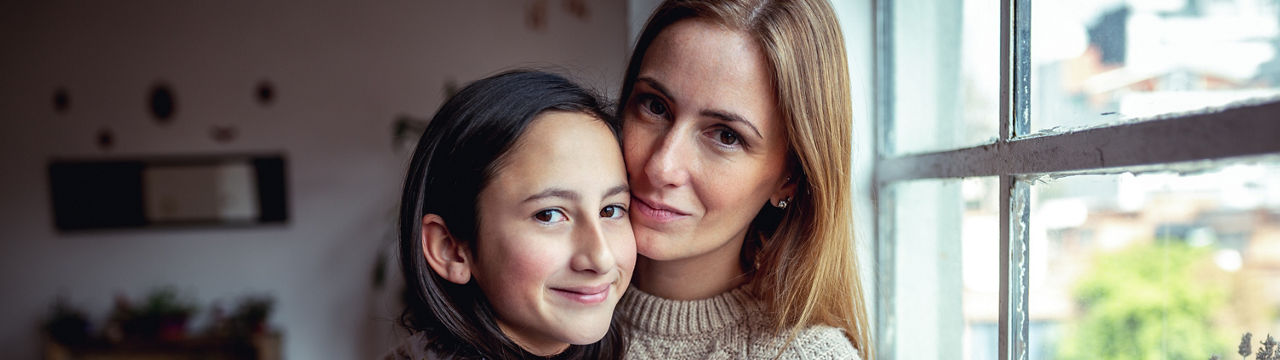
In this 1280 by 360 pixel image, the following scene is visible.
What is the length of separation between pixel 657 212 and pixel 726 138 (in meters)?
0.12

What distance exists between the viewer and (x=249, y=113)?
4.34 meters

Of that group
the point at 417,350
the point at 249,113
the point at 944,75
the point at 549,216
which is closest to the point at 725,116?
the point at 549,216

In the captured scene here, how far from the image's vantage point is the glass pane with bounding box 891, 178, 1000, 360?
91 centimetres

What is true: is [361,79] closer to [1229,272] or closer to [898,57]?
[898,57]

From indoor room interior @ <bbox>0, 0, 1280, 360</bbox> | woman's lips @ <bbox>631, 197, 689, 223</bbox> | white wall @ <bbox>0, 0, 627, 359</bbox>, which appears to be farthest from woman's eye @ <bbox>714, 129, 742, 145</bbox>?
white wall @ <bbox>0, 0, 627, 359</bbox>

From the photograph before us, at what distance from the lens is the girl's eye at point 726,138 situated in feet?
3.16

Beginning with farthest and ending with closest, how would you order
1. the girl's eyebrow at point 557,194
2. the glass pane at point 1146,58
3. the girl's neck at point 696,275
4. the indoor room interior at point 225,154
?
the indoor room interior at point 225,154 → the girl's neck at point 696,275 → the girl's eyebrow at point 557,194 → the glass pane at point 1146,58

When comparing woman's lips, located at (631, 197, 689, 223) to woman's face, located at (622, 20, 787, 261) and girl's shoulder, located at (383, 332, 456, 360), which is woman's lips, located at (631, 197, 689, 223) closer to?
woman's face, located at (622, 20, 787, 261)

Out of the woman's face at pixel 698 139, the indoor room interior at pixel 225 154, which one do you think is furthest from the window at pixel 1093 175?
the indoor room interior at pixel 225 154

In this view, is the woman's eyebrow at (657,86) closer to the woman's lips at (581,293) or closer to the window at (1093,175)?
the woman's lips at (581,293)

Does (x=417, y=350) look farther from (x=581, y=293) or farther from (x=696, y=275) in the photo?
(x=696, y=275)

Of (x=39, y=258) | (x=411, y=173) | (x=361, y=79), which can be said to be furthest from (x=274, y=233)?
(x=411, y=173)

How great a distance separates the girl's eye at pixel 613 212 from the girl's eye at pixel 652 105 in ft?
0.42

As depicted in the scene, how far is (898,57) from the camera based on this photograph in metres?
1.19
